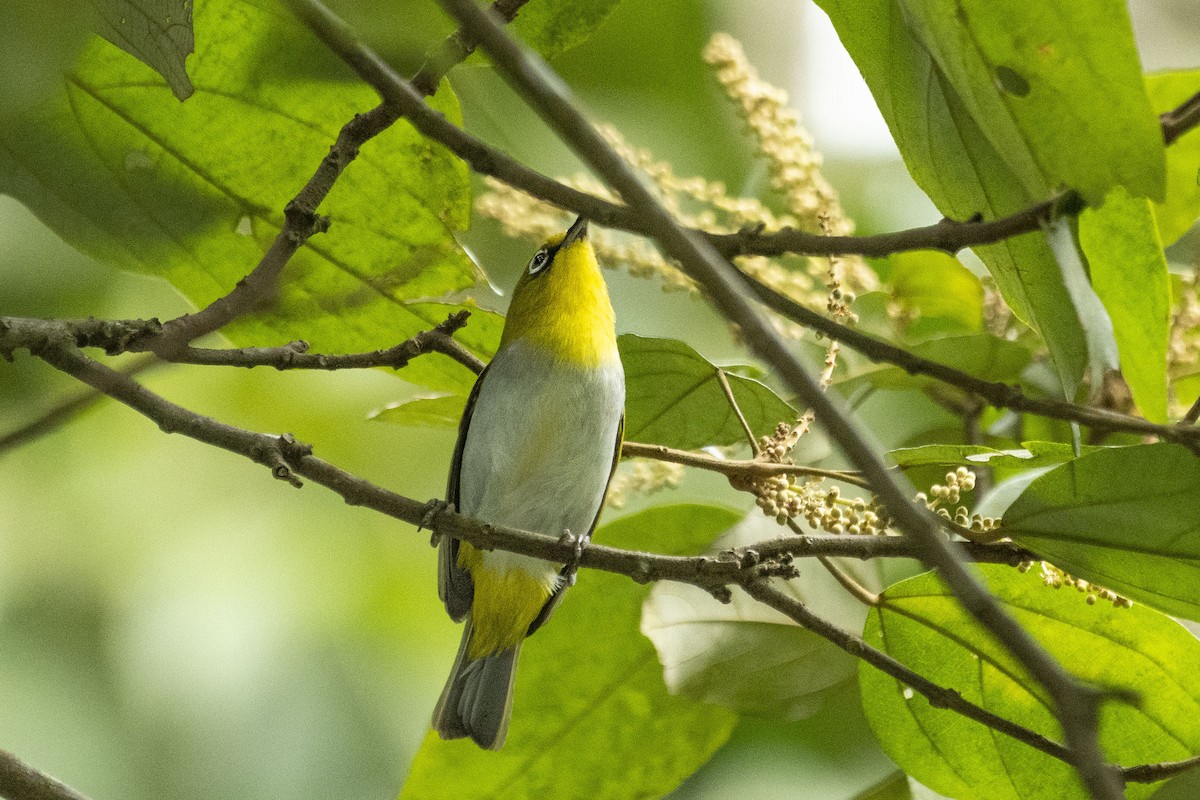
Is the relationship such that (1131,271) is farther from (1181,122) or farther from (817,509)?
(817,509)

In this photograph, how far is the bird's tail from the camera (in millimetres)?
1529

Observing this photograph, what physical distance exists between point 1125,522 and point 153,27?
0.93 m

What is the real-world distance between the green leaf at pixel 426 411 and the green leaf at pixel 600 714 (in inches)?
10.6

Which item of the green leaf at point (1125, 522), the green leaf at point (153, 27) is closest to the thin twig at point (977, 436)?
the green leaf at point (1125, 522)

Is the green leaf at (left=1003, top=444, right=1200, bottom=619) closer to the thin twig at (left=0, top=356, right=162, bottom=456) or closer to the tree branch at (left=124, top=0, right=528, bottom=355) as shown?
the tree branch at (left=124, top=0, right=528, bottom=355)

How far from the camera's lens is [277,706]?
3.58m

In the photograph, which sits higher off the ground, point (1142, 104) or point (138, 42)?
point (138, 42)

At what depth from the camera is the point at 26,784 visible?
39.4 inches

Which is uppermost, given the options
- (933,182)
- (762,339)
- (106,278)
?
(106,278)

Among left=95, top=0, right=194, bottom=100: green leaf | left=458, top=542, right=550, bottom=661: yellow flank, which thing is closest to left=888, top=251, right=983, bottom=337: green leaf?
left=458, top=542, right=550, bottom=661: yellow flank

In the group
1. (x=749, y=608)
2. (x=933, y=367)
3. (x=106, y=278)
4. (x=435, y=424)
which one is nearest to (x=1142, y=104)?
(x=933, y=367)

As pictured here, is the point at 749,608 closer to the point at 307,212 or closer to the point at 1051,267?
the point at 1051,267

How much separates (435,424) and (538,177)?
0.83 metres

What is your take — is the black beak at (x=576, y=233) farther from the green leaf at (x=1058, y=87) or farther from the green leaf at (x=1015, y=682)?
the green leaf at (x=1058, y=87)
